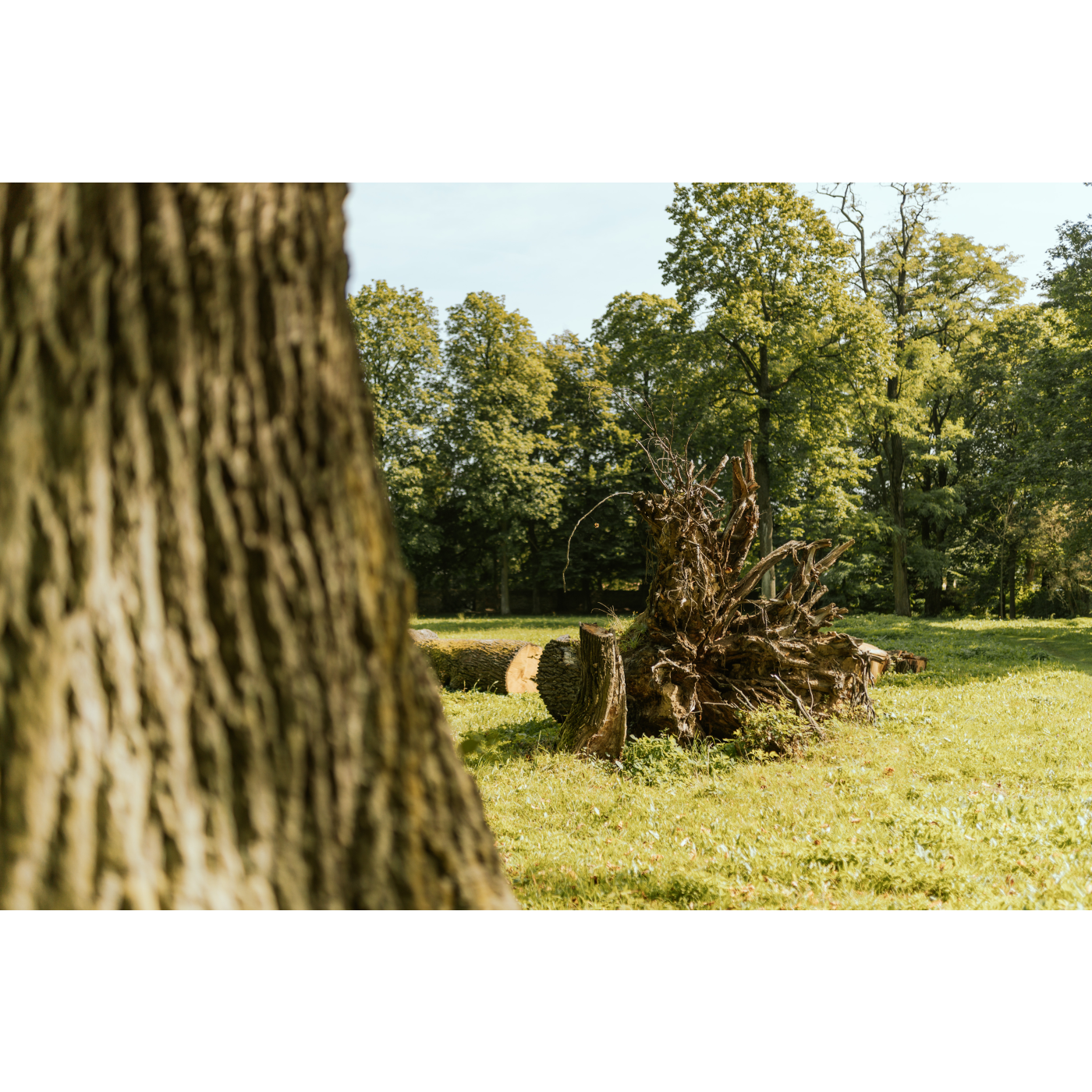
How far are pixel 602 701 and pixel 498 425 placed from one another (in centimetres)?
2390

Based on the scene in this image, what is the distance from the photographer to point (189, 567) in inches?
69.5

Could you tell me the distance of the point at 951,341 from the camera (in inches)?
1130

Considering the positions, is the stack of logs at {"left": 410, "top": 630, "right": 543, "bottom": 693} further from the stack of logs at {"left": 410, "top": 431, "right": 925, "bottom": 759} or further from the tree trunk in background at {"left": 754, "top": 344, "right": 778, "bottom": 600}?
the tree trunk in background at {"left": 754, "top": 344, "right": 778, "bottom": 600}

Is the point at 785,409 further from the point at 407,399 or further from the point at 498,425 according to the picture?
the point at 407,399

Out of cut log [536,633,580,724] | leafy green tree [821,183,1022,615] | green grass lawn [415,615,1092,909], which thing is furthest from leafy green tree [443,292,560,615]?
cut log [536,633,580,724]

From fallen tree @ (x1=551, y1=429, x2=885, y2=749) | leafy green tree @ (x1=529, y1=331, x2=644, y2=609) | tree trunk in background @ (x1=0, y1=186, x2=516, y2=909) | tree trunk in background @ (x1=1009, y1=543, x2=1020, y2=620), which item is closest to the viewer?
tree trunk in background @ (x1=0, y1=186, x2=516, y2=909)

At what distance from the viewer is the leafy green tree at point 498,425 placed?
97.6 ft

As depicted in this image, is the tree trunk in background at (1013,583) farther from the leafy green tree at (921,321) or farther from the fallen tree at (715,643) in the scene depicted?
the fallen tree at (715,643)

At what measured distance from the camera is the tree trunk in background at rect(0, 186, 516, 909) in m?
1.70

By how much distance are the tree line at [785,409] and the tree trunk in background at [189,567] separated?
1939 centimetres

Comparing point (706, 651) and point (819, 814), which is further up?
point (706, 651)

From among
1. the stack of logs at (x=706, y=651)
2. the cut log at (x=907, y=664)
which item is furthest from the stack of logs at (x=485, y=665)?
the cut log at (x=907, y=664)

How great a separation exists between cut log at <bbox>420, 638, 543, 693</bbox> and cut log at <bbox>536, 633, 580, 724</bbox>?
2506 mm

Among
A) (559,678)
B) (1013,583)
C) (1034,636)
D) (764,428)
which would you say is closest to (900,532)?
(1013,583)
